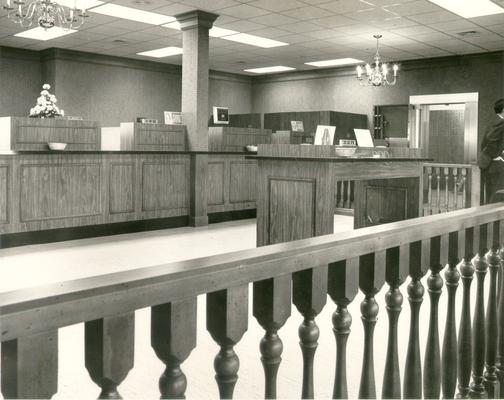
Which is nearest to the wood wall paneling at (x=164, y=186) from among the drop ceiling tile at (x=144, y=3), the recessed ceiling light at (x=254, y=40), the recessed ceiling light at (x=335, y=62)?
the drop ceiling tile at (x=144, y=3)

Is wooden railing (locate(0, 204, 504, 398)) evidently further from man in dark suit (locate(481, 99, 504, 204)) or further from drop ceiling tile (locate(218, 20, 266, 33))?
drop ceiling tile (locate(218, 20, 266, 33))

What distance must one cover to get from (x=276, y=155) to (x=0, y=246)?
3.44 m

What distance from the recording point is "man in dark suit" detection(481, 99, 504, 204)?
6688 millimetres

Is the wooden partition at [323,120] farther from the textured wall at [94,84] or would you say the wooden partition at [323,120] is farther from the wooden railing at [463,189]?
the wooden railing at [463,189]

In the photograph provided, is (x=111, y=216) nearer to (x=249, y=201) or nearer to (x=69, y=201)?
(x=69, y=201)

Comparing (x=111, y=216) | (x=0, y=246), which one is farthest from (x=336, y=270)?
(x=111, y=216)

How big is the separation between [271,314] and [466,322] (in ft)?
3.29

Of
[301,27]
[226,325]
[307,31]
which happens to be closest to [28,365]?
[226,325]

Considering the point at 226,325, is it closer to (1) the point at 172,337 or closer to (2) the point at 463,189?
(1) the point at 172,337

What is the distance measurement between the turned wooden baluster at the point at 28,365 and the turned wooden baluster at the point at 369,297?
0.77 m

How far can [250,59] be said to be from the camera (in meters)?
12.6

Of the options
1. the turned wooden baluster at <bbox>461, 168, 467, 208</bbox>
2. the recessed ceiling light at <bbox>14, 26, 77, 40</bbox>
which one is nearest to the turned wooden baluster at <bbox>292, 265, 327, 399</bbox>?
the turned wooden baluster at <bbox>461, 168, 467, 208</bbox>

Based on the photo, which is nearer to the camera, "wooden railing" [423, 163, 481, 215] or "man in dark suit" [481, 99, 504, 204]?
"man in dark suit" [481, 99, 504, 204]

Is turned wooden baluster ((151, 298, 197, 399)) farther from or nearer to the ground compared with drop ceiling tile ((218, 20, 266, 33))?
nearer to the ground
